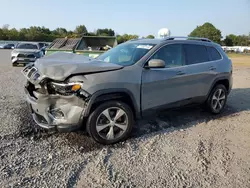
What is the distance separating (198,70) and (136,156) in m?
2.54

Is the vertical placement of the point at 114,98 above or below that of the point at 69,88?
below

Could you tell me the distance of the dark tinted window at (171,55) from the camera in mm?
4564

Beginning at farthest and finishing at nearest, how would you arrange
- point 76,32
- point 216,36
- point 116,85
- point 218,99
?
1. point 216,36
2. point 76,32
3. point 218,99
4. point 116,85

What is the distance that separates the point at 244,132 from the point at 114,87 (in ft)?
9.35

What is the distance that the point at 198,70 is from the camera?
204 inches

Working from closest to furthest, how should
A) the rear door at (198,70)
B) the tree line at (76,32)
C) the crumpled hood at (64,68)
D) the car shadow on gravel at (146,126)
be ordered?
1. the crumpled hood at (64,68)
2. the car shadow on gravel at (146,126)
3. the rear door at (198,70)
4. the tree line at (76,32)

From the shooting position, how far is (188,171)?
10.7 ft

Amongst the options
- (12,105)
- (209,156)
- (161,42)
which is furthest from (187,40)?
(12,105)

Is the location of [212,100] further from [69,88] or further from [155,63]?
[69,88]

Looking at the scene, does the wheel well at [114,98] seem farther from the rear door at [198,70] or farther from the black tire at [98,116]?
the rear door at [198,70]

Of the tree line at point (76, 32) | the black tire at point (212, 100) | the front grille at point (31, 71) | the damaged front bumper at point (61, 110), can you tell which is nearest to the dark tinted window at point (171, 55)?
the black tire at point (212, 100)

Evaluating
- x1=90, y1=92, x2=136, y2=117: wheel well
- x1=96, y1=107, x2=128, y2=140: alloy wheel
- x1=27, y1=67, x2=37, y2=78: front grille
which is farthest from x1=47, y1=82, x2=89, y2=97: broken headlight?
x1=27, y1=67, x2=37, y2=78: front grille

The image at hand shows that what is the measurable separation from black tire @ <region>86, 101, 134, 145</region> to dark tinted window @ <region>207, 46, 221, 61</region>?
276 cm

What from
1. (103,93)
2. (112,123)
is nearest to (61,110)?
(103,93)
